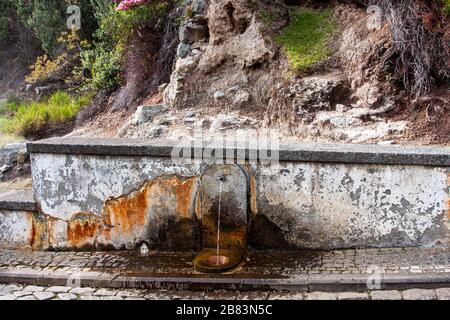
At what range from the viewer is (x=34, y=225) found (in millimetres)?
6016

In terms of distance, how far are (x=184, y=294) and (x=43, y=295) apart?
4.53 feet

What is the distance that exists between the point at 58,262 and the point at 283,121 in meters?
3.75

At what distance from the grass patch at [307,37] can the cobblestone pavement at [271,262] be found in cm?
350

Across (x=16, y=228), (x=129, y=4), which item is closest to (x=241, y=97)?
(x=129, y=4)

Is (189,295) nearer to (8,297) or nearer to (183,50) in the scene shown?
(8,297)

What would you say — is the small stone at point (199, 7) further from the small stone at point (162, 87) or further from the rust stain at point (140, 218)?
the rust stain at point (140, 218)

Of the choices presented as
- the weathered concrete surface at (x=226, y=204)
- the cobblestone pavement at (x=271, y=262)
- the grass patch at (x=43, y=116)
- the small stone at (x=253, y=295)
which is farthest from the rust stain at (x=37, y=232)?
the grass patch at (x=43, y=116)

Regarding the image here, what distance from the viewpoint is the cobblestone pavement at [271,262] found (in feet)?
16.5

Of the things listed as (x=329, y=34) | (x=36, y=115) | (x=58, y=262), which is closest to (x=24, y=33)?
(x=36, y=115)

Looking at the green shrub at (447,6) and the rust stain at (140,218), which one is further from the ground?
the green shrub at (447,6)

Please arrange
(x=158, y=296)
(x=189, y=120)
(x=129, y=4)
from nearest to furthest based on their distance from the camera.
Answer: (x=158, y=296) < (x=189, y=120) < (x=129, y=4)

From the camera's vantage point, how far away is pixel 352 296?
4727 millimetres
